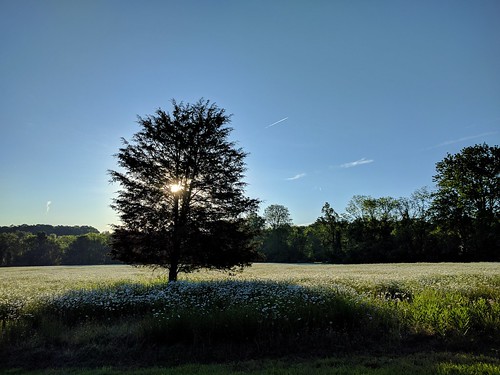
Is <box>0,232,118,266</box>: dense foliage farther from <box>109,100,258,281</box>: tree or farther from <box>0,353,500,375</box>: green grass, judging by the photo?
<box>0,353,500,375</box>: green grass

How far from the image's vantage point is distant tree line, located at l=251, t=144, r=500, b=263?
45656 mm

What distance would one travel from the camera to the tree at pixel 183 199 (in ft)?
49.0

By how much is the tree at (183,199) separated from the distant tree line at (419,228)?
12.5m

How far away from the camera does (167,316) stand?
8789mm

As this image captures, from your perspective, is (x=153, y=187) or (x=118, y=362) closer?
(x=118, y=362)

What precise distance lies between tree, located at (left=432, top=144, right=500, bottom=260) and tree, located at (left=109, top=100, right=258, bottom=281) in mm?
44124

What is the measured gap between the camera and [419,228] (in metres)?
60.2

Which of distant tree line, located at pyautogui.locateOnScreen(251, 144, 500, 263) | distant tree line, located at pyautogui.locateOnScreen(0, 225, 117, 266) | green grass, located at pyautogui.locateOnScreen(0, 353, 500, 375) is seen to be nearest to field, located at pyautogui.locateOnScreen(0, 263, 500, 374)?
green grass, located at pyautogui.locateOnScreen(0, 353, 500, 375)

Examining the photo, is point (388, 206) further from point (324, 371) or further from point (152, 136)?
point (324, 371)

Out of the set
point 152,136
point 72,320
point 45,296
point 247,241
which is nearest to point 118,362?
point 72,320

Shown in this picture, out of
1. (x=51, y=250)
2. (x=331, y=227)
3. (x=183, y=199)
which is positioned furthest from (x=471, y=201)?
(x=51, y=250)

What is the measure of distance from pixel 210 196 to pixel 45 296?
24.9 feet

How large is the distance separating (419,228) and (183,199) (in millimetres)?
56953

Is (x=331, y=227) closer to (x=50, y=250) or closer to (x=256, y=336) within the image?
(x=256, y=336)
